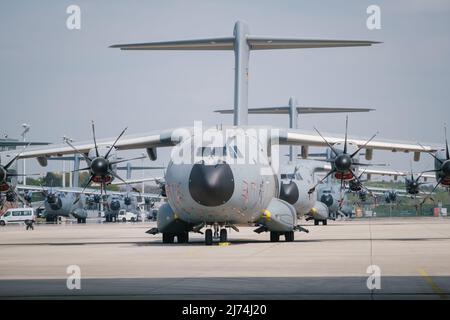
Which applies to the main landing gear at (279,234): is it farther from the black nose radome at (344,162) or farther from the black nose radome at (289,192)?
the black nose radome at (289,192)

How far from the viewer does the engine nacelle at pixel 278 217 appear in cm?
2853

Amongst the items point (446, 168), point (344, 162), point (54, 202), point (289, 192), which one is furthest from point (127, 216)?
point (446, 168)

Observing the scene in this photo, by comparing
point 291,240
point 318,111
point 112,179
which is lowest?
point 291,240

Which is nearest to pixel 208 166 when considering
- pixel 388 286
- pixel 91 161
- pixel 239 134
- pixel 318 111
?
pixel 239 134

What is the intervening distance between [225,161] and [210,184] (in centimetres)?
125

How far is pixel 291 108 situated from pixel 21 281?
36.9 m

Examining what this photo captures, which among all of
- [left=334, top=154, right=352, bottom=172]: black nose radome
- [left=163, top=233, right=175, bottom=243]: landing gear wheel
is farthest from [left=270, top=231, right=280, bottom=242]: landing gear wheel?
[left=163, top=233, right=175, bottom=243]: landing gear wheel

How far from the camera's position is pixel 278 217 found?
94.4 ft

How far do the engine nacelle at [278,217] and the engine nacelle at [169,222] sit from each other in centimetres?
280

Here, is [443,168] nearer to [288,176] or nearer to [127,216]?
[288,176]

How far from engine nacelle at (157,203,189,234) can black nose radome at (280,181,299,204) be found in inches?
714
